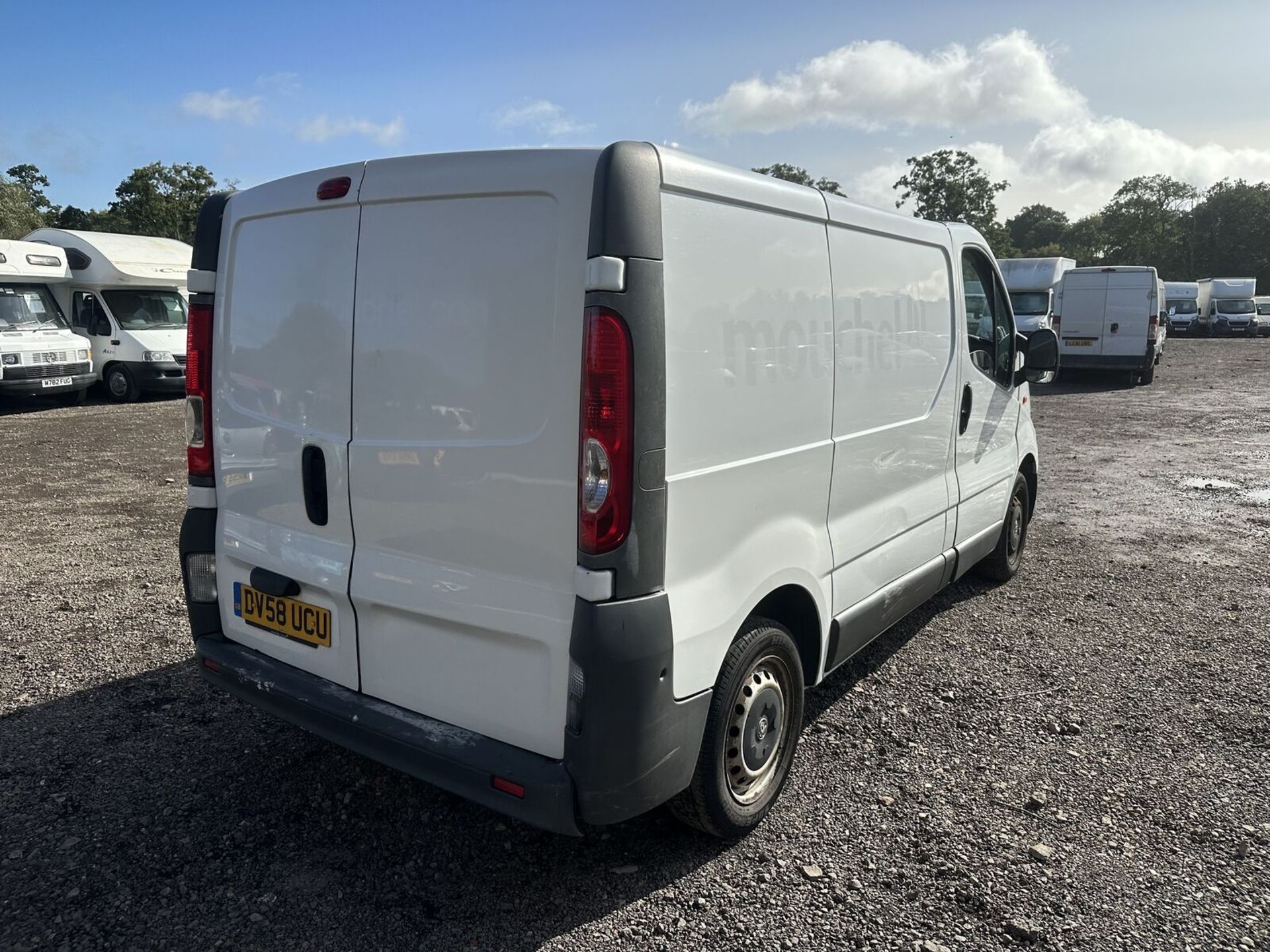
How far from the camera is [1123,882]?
295 centimetres

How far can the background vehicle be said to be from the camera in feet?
138

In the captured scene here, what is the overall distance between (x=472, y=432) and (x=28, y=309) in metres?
16.0

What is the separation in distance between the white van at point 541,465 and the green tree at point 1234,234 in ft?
265

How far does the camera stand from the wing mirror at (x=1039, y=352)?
17.5 feet

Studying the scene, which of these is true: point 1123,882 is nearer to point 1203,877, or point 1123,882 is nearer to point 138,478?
point 1203,877

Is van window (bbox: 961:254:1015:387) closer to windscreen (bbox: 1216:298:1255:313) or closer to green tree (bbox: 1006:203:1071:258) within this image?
windscreen (bbox: 1216:298:1255:313)

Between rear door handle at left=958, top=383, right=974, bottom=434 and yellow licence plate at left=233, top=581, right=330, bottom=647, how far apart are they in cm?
324

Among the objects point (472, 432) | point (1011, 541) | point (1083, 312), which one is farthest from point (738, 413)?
point (1083, 312)

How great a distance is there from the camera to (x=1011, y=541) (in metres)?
6.00

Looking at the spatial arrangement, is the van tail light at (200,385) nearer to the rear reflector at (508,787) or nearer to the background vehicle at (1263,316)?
the rear reflector at (508,787)

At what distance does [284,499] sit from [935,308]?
9.93ft

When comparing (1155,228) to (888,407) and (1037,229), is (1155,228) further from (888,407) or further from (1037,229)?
(888,407)

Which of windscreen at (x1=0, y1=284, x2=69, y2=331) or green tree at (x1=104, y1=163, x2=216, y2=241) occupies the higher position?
green tree at (x1=104, y1=163, x2=216, y2=241)

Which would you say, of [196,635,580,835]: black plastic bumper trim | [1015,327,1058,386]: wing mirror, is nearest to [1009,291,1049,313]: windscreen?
[1015,327,1058,386]: wing mirror
